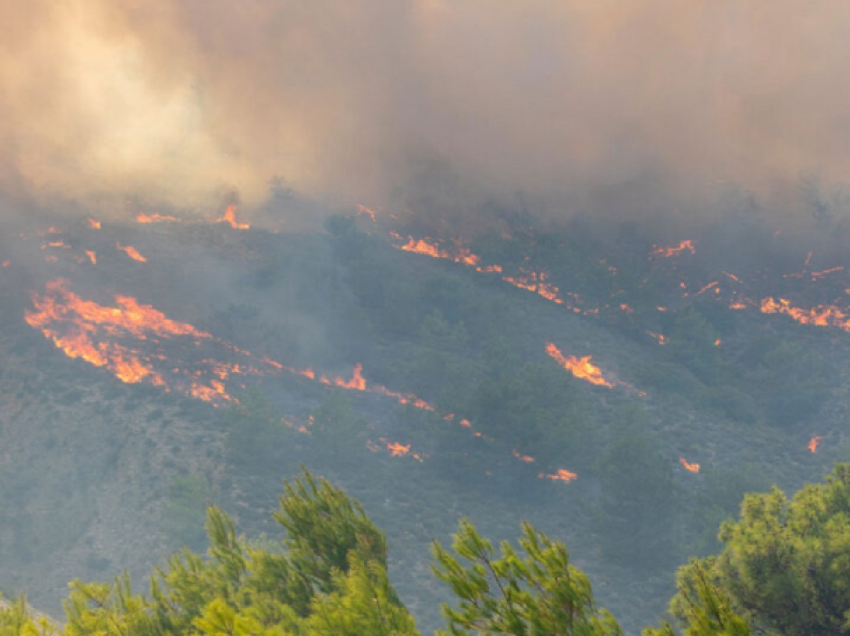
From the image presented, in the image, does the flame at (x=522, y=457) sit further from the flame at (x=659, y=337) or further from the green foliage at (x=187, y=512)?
the flame at (x=659, y=337)

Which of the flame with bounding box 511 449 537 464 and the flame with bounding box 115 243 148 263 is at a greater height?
the flame with bounding box 115 243 148 263

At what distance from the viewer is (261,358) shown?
10100 centimetres

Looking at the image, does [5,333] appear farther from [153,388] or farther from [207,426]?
[207,426]

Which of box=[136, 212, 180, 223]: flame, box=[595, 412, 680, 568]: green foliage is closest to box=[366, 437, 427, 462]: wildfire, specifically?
box=[595, 412, 680, 568]: green foliage

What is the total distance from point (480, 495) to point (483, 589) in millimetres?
72291

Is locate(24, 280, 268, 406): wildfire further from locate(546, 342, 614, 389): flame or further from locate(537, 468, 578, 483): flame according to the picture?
locate(546, 342, 614, 389): flame

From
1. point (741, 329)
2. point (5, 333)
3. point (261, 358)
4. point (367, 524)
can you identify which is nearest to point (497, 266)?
point (741, 329)

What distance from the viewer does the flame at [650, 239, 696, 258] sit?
16225 cm

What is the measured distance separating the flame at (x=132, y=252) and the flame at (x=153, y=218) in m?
10.7

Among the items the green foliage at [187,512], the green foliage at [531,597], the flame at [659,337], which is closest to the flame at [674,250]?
the flame at [659,337]

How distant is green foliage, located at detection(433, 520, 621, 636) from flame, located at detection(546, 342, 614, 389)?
106120mm

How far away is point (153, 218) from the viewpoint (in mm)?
129500

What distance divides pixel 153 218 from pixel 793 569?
12367 cm

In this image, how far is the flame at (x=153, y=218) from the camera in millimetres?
128125
